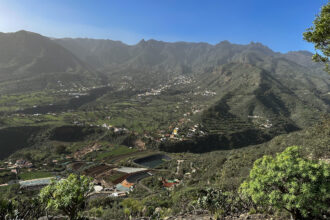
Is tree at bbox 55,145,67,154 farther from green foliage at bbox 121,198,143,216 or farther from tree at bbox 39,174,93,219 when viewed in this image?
tree at bbox 39,174,93,219

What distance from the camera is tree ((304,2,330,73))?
1195 cm

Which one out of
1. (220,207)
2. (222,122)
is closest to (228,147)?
(222,122)

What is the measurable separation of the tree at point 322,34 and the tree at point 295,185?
792 cm

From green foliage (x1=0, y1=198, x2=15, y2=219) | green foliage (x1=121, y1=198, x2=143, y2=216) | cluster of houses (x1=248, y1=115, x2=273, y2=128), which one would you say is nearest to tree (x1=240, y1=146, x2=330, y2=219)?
green foliage (x1=121, y1=198, x2=143, y2=216)

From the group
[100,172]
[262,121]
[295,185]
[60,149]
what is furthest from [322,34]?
[262,121]

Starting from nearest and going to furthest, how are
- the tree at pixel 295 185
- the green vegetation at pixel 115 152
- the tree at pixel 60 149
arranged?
the tree at pixel 295 185 → the green vegetation at pixel 115 152 → the tree at pixel 60 149

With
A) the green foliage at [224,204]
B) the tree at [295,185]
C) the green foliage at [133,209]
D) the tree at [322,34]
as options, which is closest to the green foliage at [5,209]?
the green foliage at [133,209]

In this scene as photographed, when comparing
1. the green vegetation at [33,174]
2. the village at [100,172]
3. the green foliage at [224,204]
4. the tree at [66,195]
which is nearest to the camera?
the tree at [66,195]

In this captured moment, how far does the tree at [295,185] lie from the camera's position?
9.09 m

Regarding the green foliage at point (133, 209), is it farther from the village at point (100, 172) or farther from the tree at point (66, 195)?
the village at point (100, 172)

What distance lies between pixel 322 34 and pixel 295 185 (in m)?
10.5

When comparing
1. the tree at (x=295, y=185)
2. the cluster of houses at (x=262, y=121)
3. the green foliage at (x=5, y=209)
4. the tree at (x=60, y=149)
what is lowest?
the tree at (x=60, y=149)

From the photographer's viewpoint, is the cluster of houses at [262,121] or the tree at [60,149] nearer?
the tree at [60,149]

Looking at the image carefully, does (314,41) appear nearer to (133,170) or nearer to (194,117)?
(133,170)
